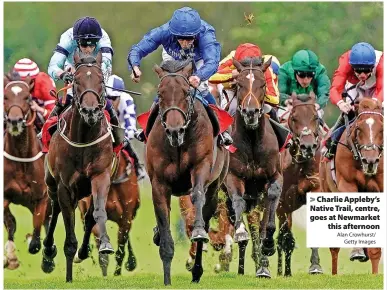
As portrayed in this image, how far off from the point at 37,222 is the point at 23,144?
0.94 meters

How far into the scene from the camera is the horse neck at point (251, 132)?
14773mm

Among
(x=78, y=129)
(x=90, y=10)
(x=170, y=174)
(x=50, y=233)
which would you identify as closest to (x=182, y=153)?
(x=170, y=174)

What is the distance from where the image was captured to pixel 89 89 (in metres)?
13.1

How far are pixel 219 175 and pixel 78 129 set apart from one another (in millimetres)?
1506

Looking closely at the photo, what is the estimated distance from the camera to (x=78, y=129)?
45.2 feet

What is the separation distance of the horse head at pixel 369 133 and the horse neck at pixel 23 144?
3803 millimetres

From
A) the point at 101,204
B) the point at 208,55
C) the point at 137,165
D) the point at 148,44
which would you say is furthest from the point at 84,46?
the point at 137,165

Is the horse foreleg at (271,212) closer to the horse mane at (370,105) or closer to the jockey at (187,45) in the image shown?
the jockey at (187,45)

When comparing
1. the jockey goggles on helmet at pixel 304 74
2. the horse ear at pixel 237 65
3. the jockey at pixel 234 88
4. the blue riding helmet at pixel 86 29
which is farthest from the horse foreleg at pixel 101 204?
the jockey goggles on helmet at pixel 304 74

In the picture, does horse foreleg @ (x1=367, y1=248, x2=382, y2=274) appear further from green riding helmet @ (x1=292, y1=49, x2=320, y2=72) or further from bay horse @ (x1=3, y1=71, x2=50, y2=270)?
bay horse @ (x1=3, y1=71, x2=50, y2=270)

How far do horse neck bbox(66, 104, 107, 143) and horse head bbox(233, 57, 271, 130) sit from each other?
1401 millimetres

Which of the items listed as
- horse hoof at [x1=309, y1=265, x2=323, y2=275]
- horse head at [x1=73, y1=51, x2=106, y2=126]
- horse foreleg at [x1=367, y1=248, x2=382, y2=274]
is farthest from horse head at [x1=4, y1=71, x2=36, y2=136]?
horse foreleg at [x1=367, y1=248, x2=382, y2=274]

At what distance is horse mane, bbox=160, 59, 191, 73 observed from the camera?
13125 millimetres

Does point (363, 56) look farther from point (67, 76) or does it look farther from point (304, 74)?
point (67, 76)
